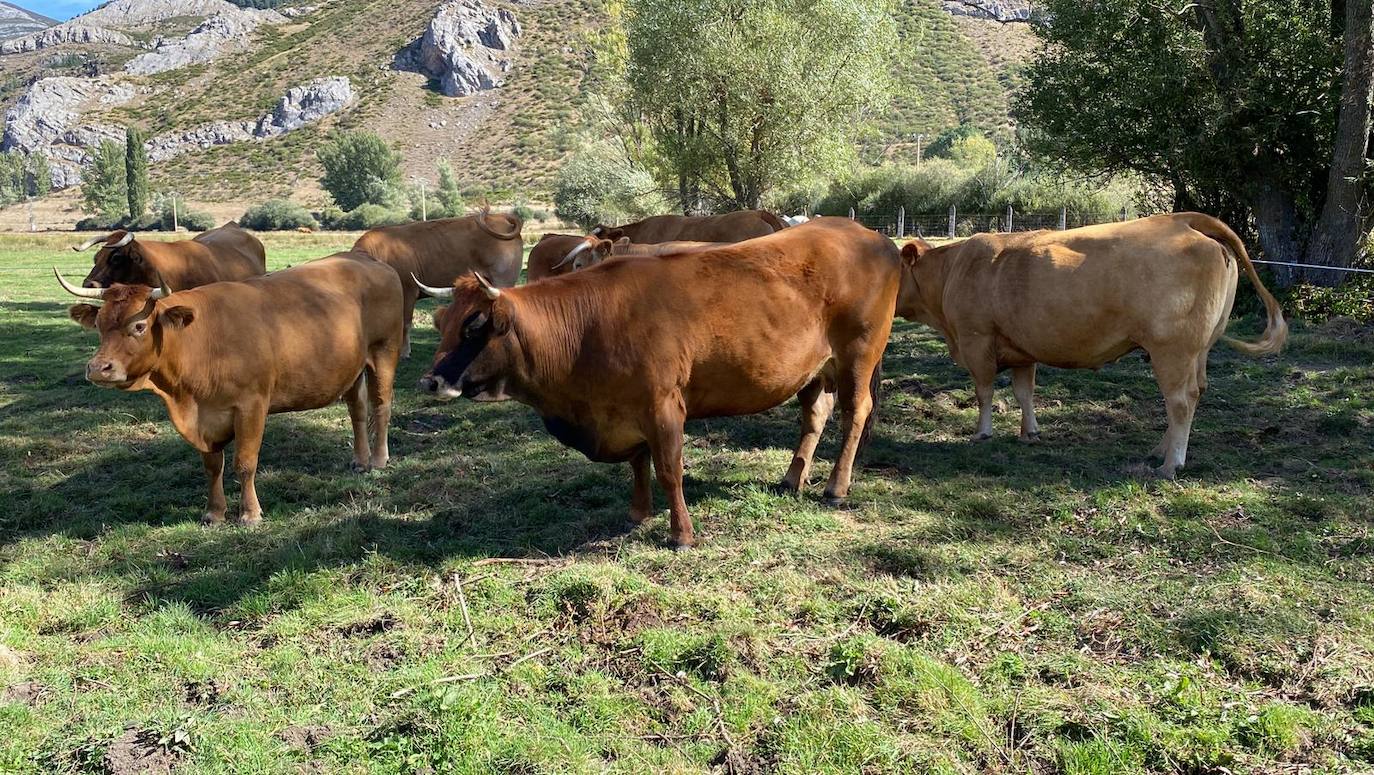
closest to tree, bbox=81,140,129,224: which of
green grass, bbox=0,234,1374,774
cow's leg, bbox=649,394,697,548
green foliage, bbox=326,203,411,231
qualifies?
green foliage, bbox=326,203,411,231

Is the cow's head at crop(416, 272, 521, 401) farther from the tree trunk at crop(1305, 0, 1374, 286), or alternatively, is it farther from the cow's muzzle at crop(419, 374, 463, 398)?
the tree trunk at crop(1305, 0, 1374, 286)

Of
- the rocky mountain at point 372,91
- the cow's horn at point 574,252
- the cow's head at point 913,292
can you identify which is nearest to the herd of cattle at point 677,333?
the cow's head at point 913,292

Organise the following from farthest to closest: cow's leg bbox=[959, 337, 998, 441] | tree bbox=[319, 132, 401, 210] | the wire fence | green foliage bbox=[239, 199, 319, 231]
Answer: tree bbox=[319, 132, 401, 210] → green foliage bbox=[239, 199, 319, 231] → the wire fence → cow's leg bbox=[959, 337, 998, 441]

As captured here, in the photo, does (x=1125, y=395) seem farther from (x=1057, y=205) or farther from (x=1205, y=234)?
(x=1057, y=205)

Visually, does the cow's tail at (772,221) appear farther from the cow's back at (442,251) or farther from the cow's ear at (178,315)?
the cow's ear at (178,315)

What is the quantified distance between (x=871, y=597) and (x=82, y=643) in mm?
4113

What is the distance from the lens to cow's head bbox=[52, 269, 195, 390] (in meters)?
5.85

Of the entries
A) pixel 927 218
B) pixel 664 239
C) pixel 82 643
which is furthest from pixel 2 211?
pixel 82 643

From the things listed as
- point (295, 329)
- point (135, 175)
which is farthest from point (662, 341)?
point (135, 175)

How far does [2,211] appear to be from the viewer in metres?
94.3

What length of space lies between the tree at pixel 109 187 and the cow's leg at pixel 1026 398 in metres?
85.2

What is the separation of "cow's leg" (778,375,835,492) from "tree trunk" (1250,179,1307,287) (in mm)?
11786

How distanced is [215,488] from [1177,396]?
7266 millimetres

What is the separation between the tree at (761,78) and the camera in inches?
940
